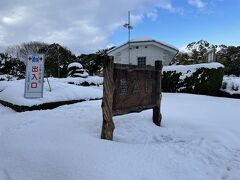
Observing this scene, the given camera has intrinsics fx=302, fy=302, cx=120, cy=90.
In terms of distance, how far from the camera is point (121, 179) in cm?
358

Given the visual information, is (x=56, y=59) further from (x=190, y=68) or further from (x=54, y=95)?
(x=54, y=95)

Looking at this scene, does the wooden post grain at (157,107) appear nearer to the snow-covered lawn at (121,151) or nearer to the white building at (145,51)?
the snow-covered lawn at (121,151)

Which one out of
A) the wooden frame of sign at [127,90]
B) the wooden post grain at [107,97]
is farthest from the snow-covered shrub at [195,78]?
the wooden post grain at [107,97]

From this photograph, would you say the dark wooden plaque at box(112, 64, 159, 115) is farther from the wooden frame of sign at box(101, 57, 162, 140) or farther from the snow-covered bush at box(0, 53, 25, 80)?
the snow-covered bush at box(0, 53, 25, 80)

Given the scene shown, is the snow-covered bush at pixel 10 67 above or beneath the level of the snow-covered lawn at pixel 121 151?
above

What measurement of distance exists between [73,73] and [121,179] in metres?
25.9

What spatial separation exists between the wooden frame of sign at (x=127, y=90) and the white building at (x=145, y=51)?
21505 mm

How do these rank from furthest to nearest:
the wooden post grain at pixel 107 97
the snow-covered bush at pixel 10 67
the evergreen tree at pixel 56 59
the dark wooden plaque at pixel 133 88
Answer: the evergreen tree at pixel 56 59, the snow-covered bush at pixel 10 67, the dark wooden plaque at pixel 133 88, the wooden post grain at pixel 107 97

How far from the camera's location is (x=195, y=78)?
15.2 meters

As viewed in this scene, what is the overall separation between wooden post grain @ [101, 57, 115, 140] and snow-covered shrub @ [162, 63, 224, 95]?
10.6 meters

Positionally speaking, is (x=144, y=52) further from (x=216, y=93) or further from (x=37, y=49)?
(x=37, y=49)

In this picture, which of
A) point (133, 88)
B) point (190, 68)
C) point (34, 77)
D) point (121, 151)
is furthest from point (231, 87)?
point (121, 151)

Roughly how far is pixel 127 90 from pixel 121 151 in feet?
4.92

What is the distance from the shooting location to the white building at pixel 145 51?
2798 cm
